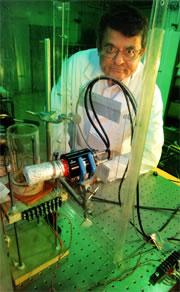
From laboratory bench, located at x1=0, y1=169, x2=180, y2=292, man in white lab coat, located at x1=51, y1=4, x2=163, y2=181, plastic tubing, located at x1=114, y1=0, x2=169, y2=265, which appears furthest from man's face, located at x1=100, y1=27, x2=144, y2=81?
laboratory bench, located at x1=0, y1=169, x2=180, y2=292

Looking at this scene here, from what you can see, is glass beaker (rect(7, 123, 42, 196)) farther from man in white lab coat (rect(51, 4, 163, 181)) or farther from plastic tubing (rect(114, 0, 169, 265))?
plastic tubing (rect(114, 0, 169, 265))

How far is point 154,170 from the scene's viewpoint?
42.1 inches

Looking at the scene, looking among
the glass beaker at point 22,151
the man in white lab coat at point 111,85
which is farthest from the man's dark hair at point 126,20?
the glass beaker at point 22,151

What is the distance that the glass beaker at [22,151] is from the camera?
0.51 metres

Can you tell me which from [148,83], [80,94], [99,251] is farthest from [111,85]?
[99,251]

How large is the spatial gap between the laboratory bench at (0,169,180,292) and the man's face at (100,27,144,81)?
0.50 m

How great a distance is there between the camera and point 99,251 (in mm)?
661

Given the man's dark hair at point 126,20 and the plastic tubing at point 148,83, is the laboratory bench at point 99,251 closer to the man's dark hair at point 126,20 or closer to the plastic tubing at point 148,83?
the plastic tubing at point 148,83

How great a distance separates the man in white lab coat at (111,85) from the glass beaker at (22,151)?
2.9 inches

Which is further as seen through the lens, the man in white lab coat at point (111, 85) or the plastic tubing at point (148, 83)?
the man in white lab coat at point (111, 85)

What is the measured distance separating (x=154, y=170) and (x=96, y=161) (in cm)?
64

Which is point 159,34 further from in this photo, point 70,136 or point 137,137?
point 70,136

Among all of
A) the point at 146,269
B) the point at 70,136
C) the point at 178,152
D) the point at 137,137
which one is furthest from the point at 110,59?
the point at 178,152

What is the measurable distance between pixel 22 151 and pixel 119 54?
0.49 meters
